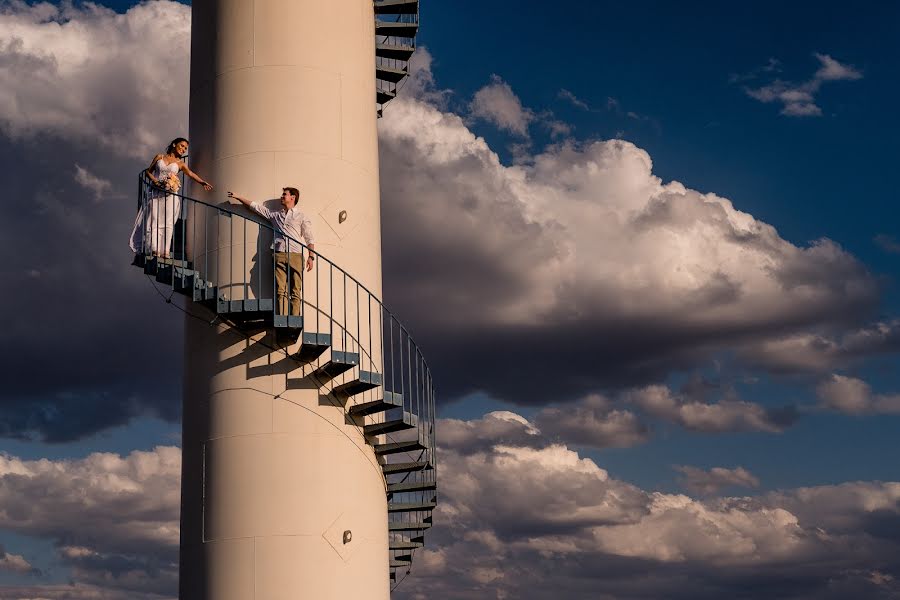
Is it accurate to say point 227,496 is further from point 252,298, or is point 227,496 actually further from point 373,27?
point 373,27

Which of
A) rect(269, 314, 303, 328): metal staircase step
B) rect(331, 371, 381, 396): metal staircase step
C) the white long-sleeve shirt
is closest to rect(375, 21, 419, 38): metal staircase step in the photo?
the white long-sleeve shirt

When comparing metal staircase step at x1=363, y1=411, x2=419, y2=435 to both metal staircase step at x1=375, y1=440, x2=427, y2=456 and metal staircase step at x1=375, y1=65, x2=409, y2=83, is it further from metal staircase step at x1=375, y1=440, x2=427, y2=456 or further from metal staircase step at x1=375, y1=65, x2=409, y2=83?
metal staircase step at x1=375, y1=65, x2=409, y2=83

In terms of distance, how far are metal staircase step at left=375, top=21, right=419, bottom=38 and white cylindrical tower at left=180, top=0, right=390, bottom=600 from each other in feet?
6.17

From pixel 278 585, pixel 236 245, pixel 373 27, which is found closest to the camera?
pixel 278 585

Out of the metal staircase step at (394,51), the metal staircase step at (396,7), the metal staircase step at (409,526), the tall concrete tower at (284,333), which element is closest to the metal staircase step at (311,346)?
the tall concrete tower at (284,333)

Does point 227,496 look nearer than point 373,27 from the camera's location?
Yes

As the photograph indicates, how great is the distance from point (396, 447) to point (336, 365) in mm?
1959

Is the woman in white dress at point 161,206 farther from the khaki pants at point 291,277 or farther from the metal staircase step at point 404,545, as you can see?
the metal staircase step at point 404,545

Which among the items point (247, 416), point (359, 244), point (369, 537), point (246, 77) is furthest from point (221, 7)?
point (369, 537)

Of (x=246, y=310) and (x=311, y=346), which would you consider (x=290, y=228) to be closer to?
(x=246, y=310)

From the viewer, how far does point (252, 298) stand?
20.1 metres

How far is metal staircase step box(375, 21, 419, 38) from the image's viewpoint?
24375mm

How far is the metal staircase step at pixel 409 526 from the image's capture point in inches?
878

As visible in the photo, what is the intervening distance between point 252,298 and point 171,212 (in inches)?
78.6
